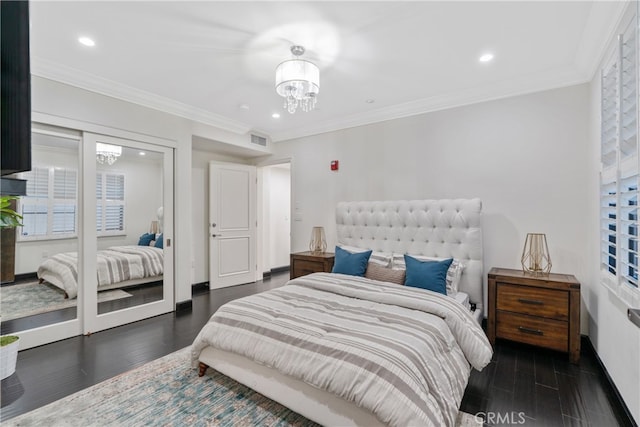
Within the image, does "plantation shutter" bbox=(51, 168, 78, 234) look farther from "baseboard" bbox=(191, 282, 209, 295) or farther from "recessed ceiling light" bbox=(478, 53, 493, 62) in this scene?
"recessed ceiling light" bbox=(478, 53, 493, 62)

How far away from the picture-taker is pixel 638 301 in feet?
5.40

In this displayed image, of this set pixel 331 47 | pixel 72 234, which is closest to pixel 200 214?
pixel 72 234

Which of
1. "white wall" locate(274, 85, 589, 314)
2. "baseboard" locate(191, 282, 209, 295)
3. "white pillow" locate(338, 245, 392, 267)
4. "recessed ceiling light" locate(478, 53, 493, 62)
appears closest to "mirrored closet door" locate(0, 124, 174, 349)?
"baseboard" locate(191, 282, 209, 295)

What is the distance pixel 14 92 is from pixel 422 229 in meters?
3.48

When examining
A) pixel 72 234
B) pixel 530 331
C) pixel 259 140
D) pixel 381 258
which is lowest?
pixel 530 331

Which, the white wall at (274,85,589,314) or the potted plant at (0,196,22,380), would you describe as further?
the white wall at (274,85,589,314)

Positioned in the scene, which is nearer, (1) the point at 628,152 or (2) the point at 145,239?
(1) the point at 628,152

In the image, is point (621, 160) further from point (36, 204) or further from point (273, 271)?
point (273, 271)

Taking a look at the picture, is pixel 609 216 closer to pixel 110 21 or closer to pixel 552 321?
pixel 552 321

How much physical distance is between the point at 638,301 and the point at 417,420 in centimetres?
146

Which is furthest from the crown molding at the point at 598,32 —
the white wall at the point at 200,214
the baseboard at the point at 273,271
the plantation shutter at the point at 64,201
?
the baseboard at the point at 273,271

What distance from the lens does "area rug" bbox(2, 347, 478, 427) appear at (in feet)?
5.96

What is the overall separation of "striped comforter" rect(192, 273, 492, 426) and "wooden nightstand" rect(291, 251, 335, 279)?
51.1 inches

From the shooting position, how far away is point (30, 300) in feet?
9.36
